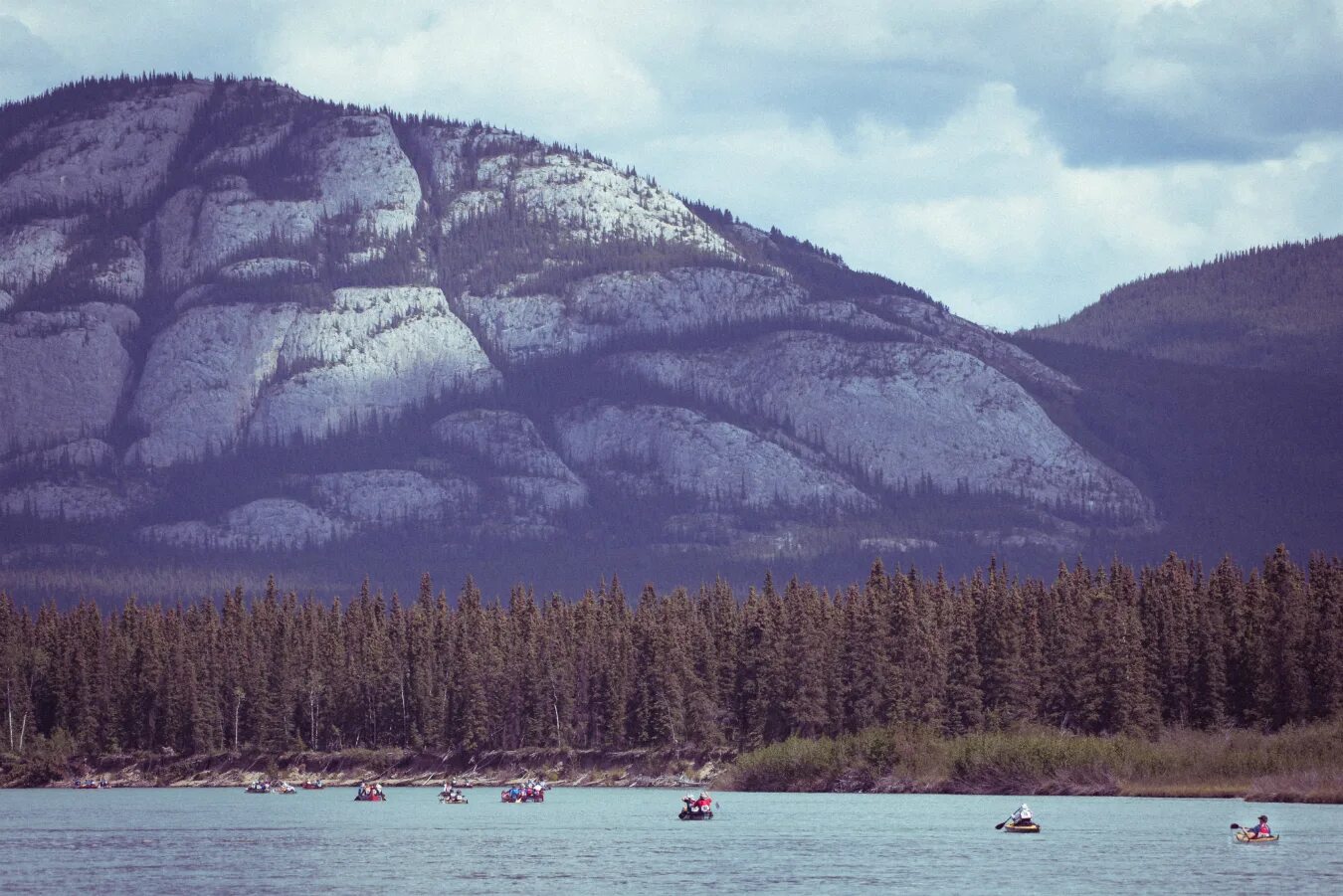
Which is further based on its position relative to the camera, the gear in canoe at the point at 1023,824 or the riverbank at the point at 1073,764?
the riverbank at the point at 1073,764

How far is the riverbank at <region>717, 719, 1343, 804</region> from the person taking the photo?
149875mm

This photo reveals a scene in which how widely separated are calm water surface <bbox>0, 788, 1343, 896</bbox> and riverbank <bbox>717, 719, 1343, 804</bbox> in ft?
6.33

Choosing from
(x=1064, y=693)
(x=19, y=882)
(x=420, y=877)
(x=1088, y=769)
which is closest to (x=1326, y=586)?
(x=1064, y=693)

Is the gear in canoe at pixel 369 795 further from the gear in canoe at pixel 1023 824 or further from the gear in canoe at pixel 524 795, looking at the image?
the gear in canoe at pixel 1023 824

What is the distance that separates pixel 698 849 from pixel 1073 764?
4557cm

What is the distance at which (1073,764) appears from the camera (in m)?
156

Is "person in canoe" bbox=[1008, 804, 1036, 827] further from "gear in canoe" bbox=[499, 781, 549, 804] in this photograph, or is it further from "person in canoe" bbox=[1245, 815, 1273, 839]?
"gear in canoe" bbox=[499, 781, 549, 804]

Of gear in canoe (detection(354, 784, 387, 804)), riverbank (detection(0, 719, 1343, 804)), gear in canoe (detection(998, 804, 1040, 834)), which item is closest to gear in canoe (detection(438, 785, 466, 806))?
gear in canoe (detection(354, 784, 387, 804))

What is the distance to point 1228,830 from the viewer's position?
126 m

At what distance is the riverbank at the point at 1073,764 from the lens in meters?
150

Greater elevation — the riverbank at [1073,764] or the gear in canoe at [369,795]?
the riverbank at [1073,764]

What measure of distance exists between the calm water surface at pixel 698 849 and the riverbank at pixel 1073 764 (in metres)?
1.93

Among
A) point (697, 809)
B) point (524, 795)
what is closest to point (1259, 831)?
point (697, 809)

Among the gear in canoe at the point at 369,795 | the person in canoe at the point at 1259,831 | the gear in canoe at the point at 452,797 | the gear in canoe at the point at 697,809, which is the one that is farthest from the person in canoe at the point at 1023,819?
the gear in canoe at the point at 369,795
